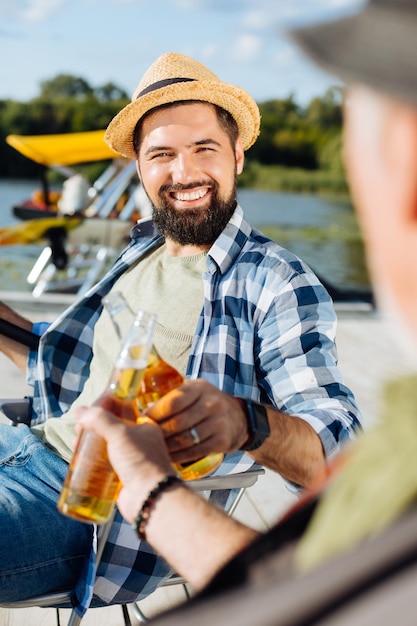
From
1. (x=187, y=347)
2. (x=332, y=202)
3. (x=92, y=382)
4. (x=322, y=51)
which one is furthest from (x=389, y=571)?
(x=332, y=202)

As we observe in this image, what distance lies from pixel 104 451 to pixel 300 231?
1006 inches

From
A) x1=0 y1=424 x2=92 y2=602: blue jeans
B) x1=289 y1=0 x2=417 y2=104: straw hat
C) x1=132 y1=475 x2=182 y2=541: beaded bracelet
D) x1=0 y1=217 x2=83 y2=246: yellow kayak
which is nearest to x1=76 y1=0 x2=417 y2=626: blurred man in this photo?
x1=289 y1=0 x2=417 y2=104: straw hat

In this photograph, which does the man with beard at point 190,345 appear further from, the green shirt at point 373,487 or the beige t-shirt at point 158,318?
the green shirt at point 373,487

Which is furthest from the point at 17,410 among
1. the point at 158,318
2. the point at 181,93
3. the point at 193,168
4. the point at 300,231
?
the point at 300,231

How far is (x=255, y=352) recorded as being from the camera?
74.5 inches

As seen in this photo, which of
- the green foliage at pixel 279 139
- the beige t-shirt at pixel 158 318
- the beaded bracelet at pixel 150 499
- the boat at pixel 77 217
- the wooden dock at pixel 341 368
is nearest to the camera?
the beaded bracelet at pixel 150 499

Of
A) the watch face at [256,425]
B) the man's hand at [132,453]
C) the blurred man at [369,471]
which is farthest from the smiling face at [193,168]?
the blurred man at [369,471]

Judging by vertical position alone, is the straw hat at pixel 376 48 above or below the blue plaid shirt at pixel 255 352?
above

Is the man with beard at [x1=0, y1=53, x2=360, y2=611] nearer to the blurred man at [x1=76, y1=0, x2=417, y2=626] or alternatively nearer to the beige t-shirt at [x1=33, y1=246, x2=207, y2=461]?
the beige t-shirt at [x1=33, y1=246, x2=207, y2=461]

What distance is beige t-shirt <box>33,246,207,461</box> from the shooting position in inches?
81.2

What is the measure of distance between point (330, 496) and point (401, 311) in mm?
184

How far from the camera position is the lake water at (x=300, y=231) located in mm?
13211

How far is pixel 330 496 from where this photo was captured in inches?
30.7

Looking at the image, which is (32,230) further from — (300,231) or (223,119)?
(300,231)
